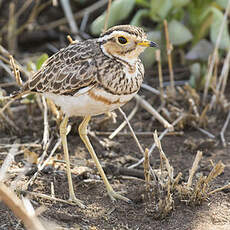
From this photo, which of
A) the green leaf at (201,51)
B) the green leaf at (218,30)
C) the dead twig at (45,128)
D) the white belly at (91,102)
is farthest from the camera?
the green leaf at (201,51)

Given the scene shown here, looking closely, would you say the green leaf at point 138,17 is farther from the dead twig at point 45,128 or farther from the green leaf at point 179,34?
the dead twig at point 45,128

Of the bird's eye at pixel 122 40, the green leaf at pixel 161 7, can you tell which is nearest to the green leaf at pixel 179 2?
the green leaf at pixel 161 7

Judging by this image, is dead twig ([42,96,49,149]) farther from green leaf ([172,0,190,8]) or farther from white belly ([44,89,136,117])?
green leaf ([172,0,190,8])

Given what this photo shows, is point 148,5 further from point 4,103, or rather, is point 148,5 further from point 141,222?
point 141,222

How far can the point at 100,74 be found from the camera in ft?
10.0

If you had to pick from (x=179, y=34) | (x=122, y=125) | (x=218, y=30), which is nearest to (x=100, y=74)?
(x=122, y=125)

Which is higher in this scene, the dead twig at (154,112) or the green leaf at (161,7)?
the green leaf at (161,7)

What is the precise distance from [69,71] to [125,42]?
43 cm

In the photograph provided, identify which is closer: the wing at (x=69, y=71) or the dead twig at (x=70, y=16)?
the wing at (x=69, y=71)

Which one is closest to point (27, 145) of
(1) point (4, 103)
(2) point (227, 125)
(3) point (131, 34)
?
(1) point (4, 103)

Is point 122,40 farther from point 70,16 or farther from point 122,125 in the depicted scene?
point 70,16

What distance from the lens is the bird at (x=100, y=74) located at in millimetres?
3049

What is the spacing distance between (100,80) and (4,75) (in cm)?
225

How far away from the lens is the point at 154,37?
4984 mm
